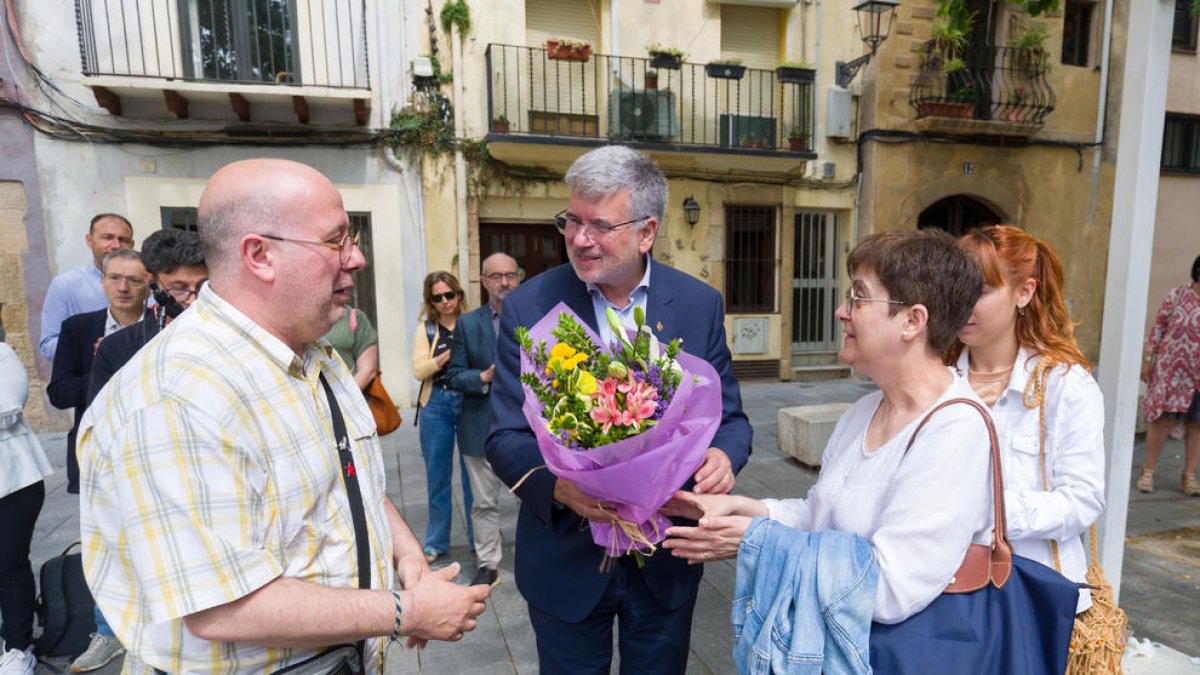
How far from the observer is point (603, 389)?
1435 millimetres

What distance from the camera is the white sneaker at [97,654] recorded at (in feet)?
9.68

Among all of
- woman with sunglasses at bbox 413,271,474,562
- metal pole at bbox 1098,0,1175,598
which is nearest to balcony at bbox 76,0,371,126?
woman with sunglasses at bbox 413,271,474,562

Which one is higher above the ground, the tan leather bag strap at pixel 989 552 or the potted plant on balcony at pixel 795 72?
the potted plant on balcony at pixel 795 72

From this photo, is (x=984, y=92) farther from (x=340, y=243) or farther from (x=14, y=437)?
(x=14, y=437)

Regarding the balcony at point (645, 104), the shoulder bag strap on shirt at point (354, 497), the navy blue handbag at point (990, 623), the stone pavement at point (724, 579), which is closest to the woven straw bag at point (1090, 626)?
the navy blue handbag at point (990, 623)

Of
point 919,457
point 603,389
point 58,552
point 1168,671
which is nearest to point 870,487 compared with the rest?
point 919,457

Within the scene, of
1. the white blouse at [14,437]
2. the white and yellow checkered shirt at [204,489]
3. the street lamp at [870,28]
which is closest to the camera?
the white and yellow checkered shirt at [204,489]

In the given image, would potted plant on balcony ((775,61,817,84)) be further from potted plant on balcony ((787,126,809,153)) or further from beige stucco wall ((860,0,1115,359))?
beige stucco wall ((860,0,1115,359))

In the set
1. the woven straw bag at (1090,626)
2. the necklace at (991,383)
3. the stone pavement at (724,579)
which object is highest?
the necklace at (991,383)

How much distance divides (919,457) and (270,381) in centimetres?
137

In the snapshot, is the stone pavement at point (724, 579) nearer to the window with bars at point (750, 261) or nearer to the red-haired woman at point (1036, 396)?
the red-haired woman at point (1036, 396)

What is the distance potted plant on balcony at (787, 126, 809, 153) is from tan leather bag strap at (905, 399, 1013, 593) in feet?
32.1

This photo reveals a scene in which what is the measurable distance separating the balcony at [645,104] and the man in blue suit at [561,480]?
7.24 meters

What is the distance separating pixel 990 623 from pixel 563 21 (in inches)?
390
